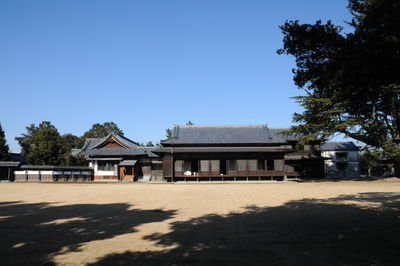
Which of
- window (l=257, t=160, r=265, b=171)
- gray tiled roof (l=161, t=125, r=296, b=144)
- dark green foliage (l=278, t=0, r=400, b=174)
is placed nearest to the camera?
dark green foliage (l=278, t=0, r=400, b=174)

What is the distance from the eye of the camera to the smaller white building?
45594mm

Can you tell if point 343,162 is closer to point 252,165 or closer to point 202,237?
point 252,165

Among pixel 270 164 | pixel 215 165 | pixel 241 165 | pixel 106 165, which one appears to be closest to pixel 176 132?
pixel 215 165

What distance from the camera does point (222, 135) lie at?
117 feet

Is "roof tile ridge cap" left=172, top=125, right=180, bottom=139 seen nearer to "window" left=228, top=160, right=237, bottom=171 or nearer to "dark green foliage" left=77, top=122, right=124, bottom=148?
"window" left=228, top=160, right=237, bottom=171

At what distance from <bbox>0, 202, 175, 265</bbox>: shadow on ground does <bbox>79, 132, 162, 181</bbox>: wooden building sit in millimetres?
26000

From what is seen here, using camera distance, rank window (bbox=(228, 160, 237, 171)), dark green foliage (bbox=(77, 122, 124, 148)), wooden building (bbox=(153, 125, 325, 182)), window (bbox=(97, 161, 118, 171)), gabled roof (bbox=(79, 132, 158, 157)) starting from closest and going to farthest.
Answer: wooden building (bbox=(153, 125, 325, 182)) → window (bbox=(228, 160, 237, 171)) → gabled roof (bbox=(79, 132, 158, 157)) → window (bbox=(97, 161, 118, 171)) → dark green foliage (bbox=(77, 122, 124, 148))

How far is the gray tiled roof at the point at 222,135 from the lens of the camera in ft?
111

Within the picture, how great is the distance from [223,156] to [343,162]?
2395 cm

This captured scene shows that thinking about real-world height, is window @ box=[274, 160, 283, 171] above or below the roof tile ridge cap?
below

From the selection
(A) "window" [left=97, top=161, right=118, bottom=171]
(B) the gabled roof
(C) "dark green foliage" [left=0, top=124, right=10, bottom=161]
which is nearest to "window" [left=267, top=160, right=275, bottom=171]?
(B) the gabled roof

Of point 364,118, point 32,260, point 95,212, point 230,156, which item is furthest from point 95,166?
point 32,260

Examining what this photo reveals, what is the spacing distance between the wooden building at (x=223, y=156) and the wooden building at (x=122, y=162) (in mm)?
5203

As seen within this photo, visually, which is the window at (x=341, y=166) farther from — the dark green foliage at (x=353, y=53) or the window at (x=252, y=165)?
the dark green foliage at (x=353, y=53)
